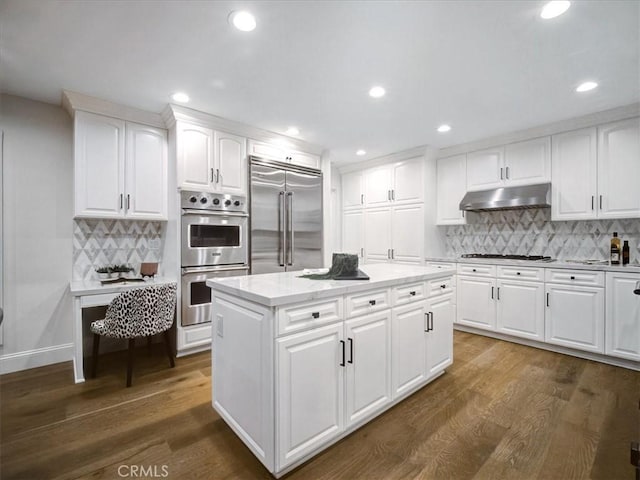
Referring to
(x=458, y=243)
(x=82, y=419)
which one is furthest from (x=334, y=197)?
(x=82, y=419)

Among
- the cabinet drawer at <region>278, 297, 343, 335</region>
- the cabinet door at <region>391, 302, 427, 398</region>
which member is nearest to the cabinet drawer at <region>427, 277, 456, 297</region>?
the cabinet door at <region>391, 302, 427, 398</region>

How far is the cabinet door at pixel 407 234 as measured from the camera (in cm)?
432

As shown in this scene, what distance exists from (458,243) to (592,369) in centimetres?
213

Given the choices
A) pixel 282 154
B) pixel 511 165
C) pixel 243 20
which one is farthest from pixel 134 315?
pixel 511 165

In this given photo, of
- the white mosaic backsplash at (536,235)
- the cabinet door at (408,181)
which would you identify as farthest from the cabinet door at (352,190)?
the white mosaic backsplash at (536,235)

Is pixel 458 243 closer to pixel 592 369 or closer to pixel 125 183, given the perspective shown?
pixel 592 369

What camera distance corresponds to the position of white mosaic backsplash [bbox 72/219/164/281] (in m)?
3.05

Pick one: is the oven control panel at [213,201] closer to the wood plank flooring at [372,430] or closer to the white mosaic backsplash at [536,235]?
the wood plank flooring at [372,430]

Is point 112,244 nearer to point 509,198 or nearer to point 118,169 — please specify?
point 118,169

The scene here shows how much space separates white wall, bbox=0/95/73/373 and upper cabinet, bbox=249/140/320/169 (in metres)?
1.87

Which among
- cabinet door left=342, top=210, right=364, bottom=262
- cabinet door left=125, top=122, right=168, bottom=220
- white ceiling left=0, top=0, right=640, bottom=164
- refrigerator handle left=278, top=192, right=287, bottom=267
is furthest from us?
cabinet door left=342, top=210, right=364, bottom=262

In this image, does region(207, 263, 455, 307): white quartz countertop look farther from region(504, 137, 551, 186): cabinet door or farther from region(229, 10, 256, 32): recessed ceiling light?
region(504, 137, 551, 186): cabinet door

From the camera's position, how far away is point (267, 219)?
142 inches

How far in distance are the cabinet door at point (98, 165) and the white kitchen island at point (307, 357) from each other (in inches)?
71.7
